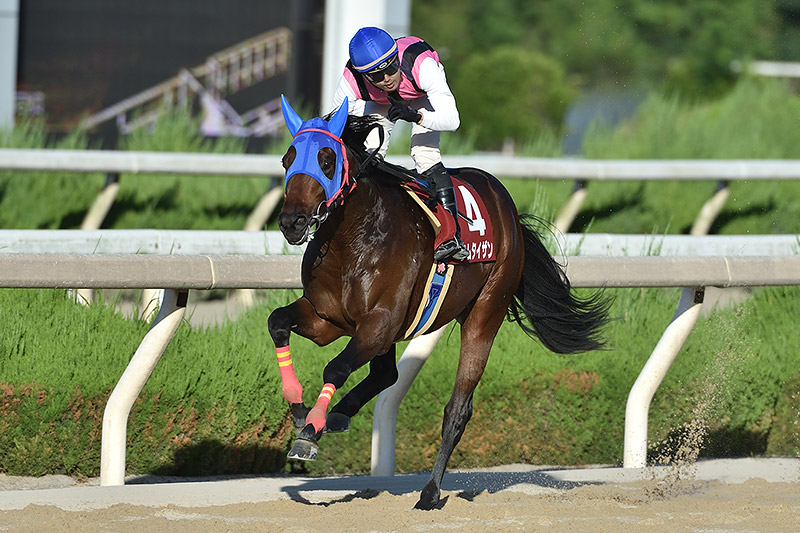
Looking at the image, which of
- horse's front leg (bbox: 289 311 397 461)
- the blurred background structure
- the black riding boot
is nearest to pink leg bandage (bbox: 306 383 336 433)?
horse's front leg (bbox: 289 311 397 461)

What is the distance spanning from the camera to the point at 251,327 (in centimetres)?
645

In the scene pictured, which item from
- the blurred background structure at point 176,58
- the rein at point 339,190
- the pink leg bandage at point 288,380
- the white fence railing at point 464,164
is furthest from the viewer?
the blurred background structure at point 176,58

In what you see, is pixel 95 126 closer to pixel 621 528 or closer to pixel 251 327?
A: pixel 251 327

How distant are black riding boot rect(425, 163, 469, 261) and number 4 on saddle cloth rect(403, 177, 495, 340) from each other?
2 cm

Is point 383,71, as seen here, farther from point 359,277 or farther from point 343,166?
point 359,277

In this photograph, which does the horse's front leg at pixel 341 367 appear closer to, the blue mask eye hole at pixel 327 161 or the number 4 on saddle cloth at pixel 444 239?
the number 4 on saddle cloth at pixel 444 239

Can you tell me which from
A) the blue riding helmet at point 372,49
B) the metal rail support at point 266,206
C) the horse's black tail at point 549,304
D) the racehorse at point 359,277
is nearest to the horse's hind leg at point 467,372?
the racehorse at point 359,277

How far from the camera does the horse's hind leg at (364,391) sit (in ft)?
15.4

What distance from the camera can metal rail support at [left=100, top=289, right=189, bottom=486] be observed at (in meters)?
4.93

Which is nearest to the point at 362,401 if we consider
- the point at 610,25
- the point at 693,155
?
the point at 693,155

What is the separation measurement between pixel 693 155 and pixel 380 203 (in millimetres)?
8153

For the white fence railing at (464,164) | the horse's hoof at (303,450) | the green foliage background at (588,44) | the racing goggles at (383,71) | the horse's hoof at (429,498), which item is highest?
the racing goggles at (383,71)

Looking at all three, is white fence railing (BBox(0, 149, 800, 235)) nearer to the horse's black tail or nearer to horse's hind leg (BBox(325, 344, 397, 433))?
the horse's black tail

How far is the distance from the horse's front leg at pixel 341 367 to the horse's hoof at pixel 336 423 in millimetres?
138
